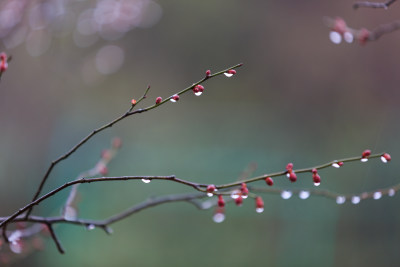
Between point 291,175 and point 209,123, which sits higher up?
point 209,123

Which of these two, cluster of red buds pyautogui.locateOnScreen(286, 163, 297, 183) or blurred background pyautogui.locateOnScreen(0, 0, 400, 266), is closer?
cluster of red buds pyautogui.locateOnScreen(286, 163, 297, 183)

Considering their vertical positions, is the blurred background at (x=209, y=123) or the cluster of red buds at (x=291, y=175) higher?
the blurred background at (x=209, y=123)

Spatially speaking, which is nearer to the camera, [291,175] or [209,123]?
[291,175]

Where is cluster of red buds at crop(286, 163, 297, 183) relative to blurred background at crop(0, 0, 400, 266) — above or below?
below

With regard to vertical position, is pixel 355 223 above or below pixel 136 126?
below

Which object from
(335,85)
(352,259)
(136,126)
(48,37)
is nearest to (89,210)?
(136,126)

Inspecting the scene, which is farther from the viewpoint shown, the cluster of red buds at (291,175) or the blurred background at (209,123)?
the blurred background at (209,123)

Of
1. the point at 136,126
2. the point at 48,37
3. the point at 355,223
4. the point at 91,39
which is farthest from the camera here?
the point at 136,126

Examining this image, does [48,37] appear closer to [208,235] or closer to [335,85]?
[208,235]
